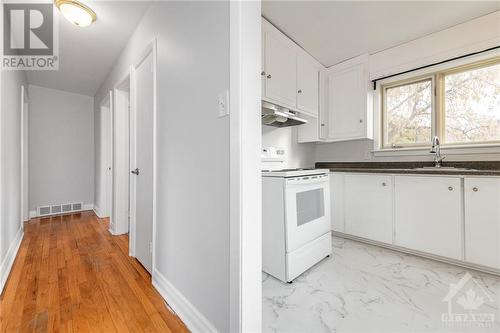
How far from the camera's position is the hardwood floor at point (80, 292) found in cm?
126

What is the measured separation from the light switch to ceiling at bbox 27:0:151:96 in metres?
1.47

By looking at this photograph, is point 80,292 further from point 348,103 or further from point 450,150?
point 450,150

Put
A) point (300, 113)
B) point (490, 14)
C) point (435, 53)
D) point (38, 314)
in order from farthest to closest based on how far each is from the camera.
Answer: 1. point (300, 113)
2. point (435, 53)
3. point (490, 14)
4. point (38, 314)

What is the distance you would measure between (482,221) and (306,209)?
1423mm

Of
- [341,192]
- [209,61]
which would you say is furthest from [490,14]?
[209,61]

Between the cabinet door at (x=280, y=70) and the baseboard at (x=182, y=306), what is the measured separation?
1.75 meters

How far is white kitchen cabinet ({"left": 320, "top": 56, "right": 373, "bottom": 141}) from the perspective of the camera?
8.61ft

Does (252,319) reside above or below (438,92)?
below

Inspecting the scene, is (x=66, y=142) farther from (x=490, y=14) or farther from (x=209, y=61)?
(x=490, y=14)

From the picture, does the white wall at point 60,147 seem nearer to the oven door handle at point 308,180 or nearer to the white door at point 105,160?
the white door at point 105,160

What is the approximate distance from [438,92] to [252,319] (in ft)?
9.62

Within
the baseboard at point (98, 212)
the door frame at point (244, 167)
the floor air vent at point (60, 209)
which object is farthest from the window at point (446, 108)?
the floor air vent at point (60, 209)

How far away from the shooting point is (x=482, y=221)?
177cm

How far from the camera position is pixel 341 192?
262 centimetres
